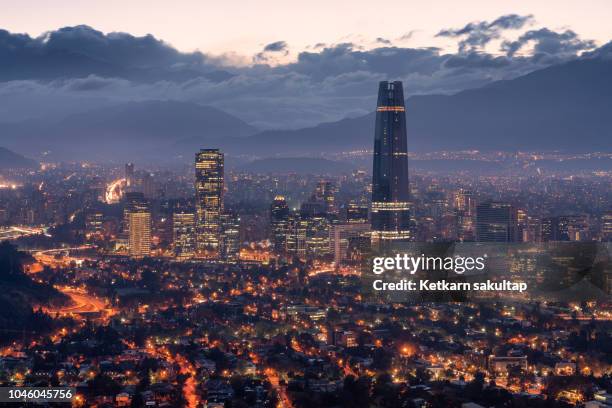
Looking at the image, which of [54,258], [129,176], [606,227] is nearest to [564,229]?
[606,227]

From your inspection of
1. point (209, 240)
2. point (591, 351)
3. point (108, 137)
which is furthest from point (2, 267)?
point (108, 137)

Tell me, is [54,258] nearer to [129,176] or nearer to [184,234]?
[184,234]

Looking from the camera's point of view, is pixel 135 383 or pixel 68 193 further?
pixel 68 193

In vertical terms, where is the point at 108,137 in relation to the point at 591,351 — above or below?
above

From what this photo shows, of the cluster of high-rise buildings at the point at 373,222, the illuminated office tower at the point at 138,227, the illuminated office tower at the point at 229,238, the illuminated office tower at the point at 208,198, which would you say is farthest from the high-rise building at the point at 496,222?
the illuminated office tower at the point at 138,227

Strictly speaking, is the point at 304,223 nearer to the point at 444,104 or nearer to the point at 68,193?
the point at 68,193

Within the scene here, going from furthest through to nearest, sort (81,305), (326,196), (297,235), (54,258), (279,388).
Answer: (326,196) < (297,235) < (54,258) < (81,305) < (279,388)
